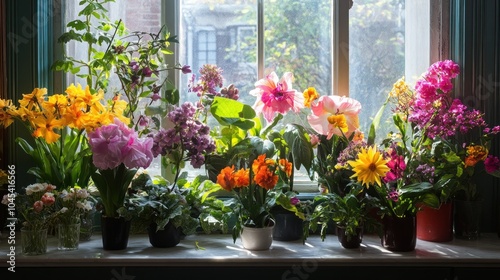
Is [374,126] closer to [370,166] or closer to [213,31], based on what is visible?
[370,166]

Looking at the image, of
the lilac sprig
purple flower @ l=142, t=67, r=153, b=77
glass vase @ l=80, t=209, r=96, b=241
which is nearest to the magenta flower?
the lilac sprig

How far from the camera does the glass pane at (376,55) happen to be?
277 cm

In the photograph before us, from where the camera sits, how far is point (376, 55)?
2.77 metres

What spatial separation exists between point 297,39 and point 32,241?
1354mm

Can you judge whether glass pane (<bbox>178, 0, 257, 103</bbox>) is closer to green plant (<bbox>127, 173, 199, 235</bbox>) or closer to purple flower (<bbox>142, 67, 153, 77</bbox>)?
purple flower (<bbox>142, 67, 153, 77</bbox>)

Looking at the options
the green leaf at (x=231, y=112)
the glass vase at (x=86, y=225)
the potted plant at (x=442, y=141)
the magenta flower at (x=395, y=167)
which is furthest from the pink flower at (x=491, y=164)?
the glass vase at (x=86, y=225)

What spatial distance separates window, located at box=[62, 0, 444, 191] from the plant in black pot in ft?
1.77

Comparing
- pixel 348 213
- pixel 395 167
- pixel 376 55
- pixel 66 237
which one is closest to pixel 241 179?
pixel 348 213

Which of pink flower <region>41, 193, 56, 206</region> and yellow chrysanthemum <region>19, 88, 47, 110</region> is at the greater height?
yellow chrysanthemum <region>19, 88, 47, 110</region>

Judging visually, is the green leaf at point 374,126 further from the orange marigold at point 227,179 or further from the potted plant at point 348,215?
the orange marigold at point 227,179

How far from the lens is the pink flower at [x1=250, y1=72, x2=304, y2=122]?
2424 mm

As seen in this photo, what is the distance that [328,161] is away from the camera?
2.45 m

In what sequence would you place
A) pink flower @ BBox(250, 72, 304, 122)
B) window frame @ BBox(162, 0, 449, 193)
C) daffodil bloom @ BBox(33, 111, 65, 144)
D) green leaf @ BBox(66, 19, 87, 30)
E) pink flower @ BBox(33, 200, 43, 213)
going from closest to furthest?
pink flower @ BBox(33, 200, 43, 213)
daffodil bloom @ BBox(33, 111, 65, 144)
pink flower @ BBox(250, 72, 304, 122)
green leaf @ BBox(66, 19, 87, 30)
window frame @ BBox(162, 0, 449, 193)

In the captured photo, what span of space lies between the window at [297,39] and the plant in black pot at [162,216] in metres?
0.54
